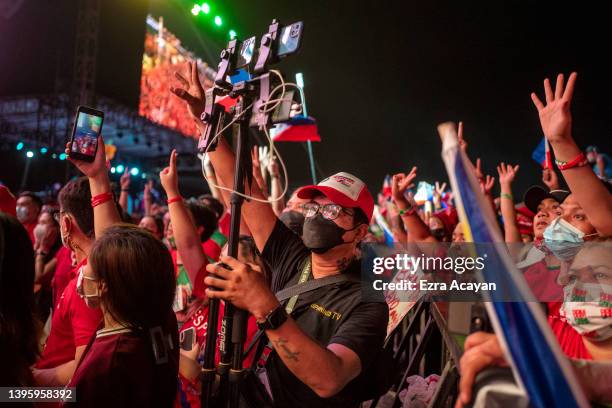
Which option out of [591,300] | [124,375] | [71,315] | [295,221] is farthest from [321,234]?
[295,221]

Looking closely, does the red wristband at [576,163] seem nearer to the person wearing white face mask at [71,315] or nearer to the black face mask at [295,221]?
the black face mask at [295,221]

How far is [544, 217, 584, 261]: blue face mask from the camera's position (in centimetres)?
244

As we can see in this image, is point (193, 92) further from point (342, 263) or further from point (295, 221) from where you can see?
point (295, 221)

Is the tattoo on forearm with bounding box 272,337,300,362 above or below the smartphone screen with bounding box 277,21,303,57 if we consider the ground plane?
below

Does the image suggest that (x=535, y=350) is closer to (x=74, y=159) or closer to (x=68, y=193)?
(x=74, y=159)

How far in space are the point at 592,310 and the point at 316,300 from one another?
1129 millimetres

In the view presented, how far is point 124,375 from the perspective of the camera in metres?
1.74

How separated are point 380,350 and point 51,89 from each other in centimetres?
2115

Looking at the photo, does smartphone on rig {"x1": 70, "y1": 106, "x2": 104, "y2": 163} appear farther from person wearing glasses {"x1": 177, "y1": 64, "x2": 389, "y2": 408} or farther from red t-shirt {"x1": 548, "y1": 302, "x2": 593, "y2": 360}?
red t-shirt {"x1": 548, "y1": 302, "x2": 593, "y2": 360}

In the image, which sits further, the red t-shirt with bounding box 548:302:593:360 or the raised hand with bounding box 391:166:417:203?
the raised hand with bounding box 391:166:417:203

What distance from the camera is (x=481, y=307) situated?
3.33 ft

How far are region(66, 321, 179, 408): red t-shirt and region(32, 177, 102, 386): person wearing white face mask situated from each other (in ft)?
1.06

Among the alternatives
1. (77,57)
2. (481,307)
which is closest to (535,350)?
(481,307)

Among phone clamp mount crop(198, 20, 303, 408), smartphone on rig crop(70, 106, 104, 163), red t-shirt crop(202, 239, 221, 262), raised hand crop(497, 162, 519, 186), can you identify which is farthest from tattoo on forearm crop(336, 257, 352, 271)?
raised hand crop(497, 162, 519, 186)
